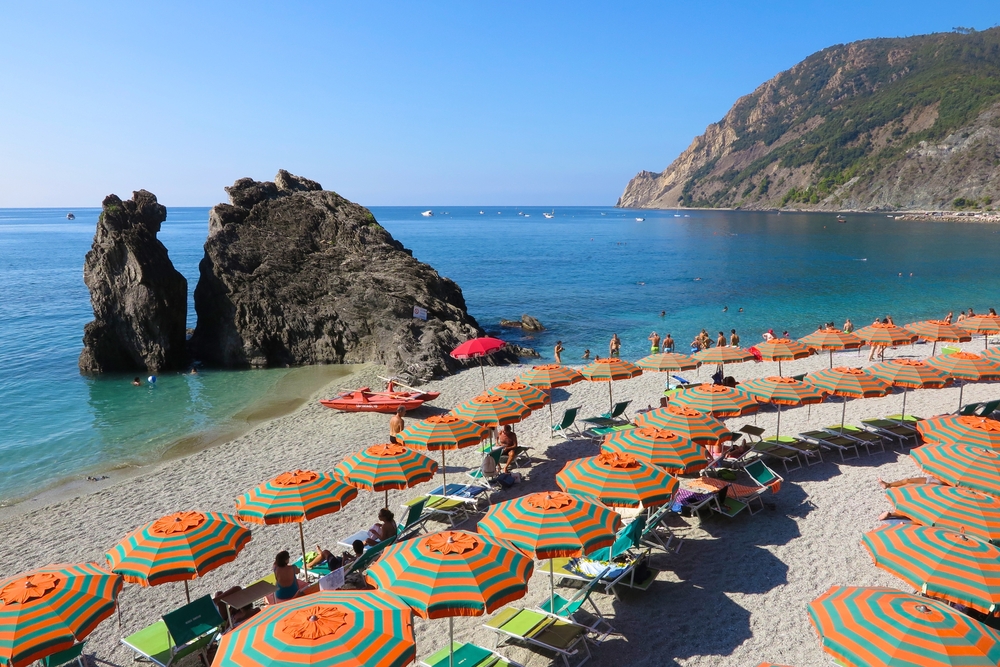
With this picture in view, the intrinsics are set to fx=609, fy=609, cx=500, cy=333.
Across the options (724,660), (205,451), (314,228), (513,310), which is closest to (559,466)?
(724,660)

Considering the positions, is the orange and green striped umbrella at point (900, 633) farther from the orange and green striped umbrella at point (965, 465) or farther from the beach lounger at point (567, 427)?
the beach lounger at point (567, 427)

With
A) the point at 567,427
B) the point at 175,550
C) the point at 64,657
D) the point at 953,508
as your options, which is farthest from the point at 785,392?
the point at 64,657

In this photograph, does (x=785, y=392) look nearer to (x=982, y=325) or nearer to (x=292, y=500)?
(x=292, y=500)

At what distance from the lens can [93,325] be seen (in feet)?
100

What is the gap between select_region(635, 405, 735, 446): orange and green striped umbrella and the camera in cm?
1165

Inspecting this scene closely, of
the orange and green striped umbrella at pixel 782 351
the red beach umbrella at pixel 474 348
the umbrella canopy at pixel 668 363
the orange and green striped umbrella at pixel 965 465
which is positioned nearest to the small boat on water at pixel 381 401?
the red beach umbrella at pixel 474 348

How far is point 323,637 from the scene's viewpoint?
5.47 m

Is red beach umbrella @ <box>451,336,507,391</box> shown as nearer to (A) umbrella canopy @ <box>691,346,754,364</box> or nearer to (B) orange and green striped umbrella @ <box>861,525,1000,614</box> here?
(A) umbrella canopy @ <box>691,346,754,364</box>

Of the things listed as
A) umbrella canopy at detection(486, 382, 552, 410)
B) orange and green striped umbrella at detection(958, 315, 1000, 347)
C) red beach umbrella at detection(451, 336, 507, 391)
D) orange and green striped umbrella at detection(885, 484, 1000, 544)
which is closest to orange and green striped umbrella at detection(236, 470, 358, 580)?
umbrella canopy at detection(486, 382, 552, 410)

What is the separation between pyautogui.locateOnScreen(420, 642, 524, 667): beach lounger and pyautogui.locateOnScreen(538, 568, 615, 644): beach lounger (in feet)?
2.82

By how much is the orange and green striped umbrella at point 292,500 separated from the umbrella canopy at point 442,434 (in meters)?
2.23

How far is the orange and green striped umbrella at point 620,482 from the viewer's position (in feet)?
30.7

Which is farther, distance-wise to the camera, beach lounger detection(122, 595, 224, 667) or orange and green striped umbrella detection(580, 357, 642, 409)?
orange and green striped umbrella detection(580, 357, 642, 409)

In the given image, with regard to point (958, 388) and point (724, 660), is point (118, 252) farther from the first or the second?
point (958, 388)
